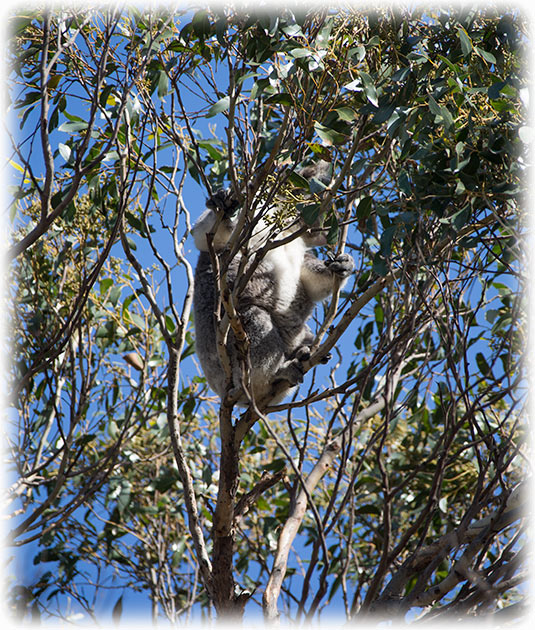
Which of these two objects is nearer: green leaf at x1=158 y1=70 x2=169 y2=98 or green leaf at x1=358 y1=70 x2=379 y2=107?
green leaf at x1=358 y1=70 x2=379 y2=107

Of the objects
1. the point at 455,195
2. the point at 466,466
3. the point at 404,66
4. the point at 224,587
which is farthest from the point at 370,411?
the point at 404,66

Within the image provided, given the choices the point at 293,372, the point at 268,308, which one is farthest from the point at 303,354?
the point at 268,308

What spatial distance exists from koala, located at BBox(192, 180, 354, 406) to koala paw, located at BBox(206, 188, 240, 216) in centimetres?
33

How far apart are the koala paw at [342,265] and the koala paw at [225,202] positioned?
1.79 ft

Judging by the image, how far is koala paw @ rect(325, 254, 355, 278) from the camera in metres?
3.18

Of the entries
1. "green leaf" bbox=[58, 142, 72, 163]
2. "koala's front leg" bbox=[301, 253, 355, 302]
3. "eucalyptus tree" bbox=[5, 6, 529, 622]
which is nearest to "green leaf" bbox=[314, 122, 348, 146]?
"eucalyptus tree" bbox=[5, 6, 529, 622]

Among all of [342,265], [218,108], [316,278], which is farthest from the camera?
[316,278]

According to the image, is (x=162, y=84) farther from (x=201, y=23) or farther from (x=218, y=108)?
(x=218, y=108)

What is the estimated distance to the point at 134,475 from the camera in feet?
14.7

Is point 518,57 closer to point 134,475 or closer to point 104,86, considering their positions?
point 104,86

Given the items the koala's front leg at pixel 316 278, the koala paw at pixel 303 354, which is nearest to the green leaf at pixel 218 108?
the koala paw at pixel 303 354

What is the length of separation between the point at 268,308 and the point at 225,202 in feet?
3.24

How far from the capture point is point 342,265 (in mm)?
3285

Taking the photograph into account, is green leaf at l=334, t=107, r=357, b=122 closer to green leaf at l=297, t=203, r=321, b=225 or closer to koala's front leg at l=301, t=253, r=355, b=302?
green leaf at l=297, t=203, r=321, b=225
